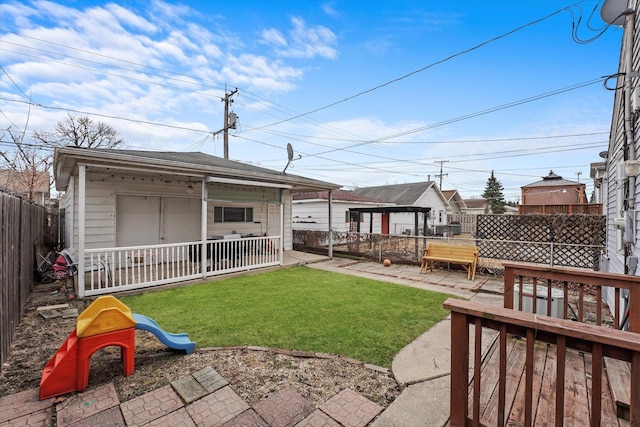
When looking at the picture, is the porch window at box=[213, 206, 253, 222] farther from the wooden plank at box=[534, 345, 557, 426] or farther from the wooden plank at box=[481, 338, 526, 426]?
the wooden plank at box=[534, 345, 557, 426]

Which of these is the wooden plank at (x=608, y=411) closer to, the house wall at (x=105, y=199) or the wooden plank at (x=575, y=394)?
the wooden plank at (x=575, y=394)

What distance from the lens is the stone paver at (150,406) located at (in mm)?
2214

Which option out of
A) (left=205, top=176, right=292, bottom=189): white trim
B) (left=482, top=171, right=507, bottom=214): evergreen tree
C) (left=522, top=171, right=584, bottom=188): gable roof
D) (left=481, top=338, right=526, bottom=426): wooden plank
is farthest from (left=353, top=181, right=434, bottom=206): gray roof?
(left=482, top=171, right=507, bottom=214): evergreen tree

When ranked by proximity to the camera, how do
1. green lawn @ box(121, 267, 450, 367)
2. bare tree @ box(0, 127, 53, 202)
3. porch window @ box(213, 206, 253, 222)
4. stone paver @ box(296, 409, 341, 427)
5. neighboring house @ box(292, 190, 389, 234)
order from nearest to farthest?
stone paver @ box(296, 409, 341, 427), green lawn @ box(121, 267, 450, 367), porch window @ box(213, 206, 253, 222), bare tree @ box(0, 127, 53, 202), neighboring house @ box(292, 190, 389, 234)

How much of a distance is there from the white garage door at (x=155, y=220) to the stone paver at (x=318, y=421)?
23.9ft

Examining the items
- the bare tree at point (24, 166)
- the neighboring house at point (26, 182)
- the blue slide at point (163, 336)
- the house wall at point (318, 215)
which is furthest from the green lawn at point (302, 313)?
the neighboring house at point (26, 182)

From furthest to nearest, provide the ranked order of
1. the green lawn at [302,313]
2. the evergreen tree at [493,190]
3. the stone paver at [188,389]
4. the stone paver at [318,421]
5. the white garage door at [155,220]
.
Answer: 1. the evergreen tree at [493,190]
2. the white garage door at [155,220]
3. the green lawn at [302,313]
4. the stone paver at [188,389]
5. the stone paver at [318,421]

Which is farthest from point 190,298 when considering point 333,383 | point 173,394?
point 333,383

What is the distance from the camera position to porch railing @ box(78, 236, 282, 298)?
5.86m

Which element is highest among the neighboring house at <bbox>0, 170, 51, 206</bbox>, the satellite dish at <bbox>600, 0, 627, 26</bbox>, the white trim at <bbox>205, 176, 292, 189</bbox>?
the satellite dish at <bbox>600, 0, 627, 26</bbox>

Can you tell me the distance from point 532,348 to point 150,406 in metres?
2.81

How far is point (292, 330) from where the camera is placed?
3.86m

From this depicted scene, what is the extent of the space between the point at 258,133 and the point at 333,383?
16.7 meters

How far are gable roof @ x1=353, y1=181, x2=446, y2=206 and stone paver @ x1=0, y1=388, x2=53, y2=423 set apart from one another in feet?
63.8
